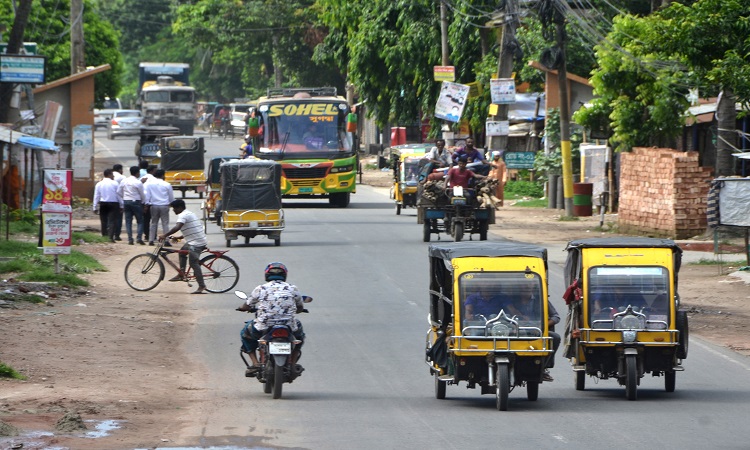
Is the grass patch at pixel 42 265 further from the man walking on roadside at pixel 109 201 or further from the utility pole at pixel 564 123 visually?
the utility pole at pixel 564 123

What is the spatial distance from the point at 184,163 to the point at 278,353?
108ft

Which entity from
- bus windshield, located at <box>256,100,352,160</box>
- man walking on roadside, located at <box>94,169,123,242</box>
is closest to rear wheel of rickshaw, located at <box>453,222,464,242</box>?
man walking on roadside, located at <box>94,169,123,242</box>

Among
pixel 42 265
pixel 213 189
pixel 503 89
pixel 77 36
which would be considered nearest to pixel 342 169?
pixel 213 189

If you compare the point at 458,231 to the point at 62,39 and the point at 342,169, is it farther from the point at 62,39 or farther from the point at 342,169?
the point at 62,39

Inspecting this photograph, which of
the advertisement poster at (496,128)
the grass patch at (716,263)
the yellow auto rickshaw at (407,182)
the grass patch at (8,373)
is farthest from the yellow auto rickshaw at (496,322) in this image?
the advertisement poster at (496,128)

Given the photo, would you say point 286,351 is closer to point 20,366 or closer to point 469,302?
point 469,302

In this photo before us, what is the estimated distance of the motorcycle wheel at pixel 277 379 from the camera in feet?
40.8

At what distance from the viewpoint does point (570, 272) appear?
43.8 feet

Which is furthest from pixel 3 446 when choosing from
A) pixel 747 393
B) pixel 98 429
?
pixel 747 393

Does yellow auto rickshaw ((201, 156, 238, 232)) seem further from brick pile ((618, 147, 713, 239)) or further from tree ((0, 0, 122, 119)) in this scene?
tree ((0, 0, 122, 119))

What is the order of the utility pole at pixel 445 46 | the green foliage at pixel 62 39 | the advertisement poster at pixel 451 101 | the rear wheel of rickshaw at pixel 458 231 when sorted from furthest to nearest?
the green foliage at pixel 62 39
the utility pole at pixel 445 46
the advertisement poster at pixel 451 101
the rear wheel of rickshaw at pixel 458 231

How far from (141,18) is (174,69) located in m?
25.9

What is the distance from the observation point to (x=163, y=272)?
21.5 m

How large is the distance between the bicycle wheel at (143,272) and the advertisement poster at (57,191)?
138 centimetres
